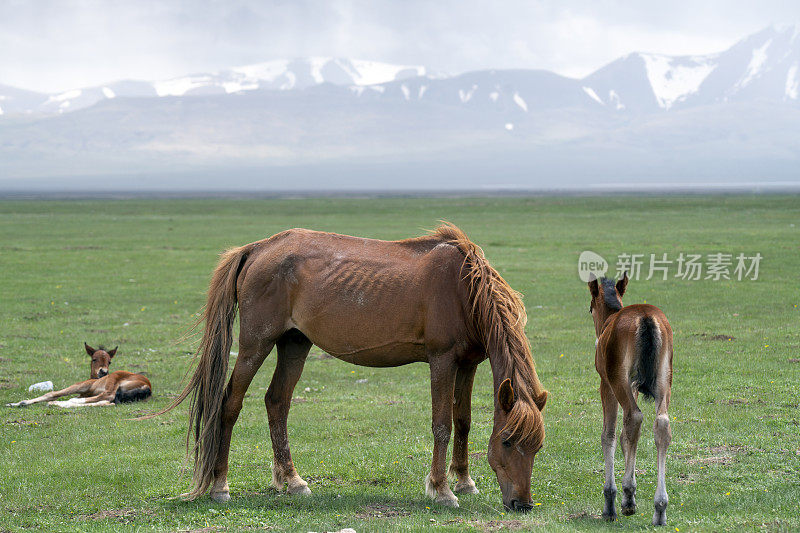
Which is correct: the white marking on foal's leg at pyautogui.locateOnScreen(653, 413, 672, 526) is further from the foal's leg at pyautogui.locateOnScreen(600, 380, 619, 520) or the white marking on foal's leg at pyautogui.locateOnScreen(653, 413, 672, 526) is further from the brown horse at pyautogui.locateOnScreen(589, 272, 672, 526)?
the foal's leg at pyautogui.locateOnScreen(600, 380, 619, 520)

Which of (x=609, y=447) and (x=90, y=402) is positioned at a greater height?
(x=609, y=447)

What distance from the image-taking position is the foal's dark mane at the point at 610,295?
7.82 m

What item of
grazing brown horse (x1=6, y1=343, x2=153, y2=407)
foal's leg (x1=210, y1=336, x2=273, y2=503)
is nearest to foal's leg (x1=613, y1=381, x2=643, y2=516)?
foal's leg (x1=210, y1=336, x2=273, y2=503)

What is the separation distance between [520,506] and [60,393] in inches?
348

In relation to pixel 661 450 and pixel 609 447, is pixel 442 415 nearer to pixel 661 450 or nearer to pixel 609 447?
pixel 609 447

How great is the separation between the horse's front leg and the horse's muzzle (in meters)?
0.79

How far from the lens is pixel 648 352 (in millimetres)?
6785

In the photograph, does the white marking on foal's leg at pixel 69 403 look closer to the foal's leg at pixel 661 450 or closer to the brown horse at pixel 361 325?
the brown horse at pixel 361 325

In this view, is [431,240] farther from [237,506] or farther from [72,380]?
[72,380]

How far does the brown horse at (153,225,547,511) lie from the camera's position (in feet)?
25.0

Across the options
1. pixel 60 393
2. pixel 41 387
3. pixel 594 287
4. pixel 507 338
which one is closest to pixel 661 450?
pixel 507 338

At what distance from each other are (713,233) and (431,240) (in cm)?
4533

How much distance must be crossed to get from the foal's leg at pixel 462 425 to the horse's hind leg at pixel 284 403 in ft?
5.10

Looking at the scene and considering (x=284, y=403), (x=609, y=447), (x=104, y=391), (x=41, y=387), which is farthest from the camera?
(x=41, y=387)
